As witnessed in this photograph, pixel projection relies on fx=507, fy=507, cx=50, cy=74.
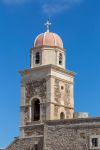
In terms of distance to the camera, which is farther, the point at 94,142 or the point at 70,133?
the point at 70,133

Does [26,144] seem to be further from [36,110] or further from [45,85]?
[45,85]

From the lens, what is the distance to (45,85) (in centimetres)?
4756

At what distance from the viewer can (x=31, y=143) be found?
46.8m

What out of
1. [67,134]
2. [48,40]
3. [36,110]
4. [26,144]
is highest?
[48,40]

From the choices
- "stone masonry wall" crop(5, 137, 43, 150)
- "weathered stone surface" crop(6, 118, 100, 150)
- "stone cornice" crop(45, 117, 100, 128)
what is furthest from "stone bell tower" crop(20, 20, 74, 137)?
"stone cornice" crop(45, 117, 100, 128)

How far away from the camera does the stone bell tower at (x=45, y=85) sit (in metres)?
47.1

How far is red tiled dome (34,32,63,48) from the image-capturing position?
48.7 meters

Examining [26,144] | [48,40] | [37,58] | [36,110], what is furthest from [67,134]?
[48,40]

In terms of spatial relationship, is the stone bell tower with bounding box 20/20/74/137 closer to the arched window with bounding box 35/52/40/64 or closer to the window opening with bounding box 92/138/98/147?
the arched window with bounding box 35/52/40/64

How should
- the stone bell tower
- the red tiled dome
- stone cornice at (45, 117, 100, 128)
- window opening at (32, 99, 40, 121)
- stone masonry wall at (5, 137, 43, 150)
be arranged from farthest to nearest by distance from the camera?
the red tiled dome
window opening at (32, 99, 40, 121)
the stone bell tower
stone masonry wall at (5, 137, 43, 150)
stone cornice at (45, 117, 100, 128)

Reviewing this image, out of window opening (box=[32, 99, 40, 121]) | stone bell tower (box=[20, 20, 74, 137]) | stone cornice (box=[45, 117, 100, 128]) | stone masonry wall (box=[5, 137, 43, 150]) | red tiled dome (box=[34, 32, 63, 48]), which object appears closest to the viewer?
stone cornice (box=[45, 117, 100, 128])

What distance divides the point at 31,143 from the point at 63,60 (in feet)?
28.4

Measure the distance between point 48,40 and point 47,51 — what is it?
115 centimetres

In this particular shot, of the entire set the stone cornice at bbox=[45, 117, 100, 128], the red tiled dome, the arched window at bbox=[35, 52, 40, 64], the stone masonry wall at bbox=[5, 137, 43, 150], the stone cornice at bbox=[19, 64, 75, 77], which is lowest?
the stone masonry wall at bbox=[5, 137, 43, 150]
